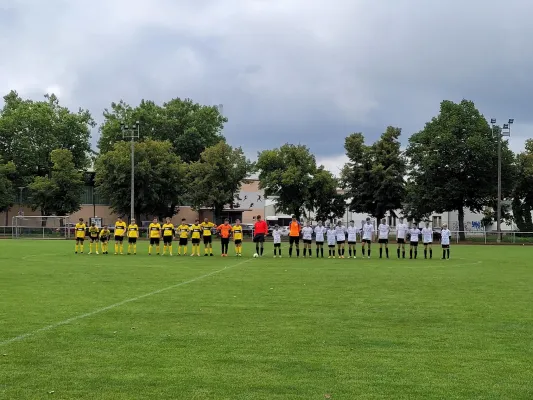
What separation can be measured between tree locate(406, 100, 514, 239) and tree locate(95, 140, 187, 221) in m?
24.1

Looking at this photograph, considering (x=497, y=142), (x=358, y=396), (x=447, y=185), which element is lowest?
(x=358, y=396)

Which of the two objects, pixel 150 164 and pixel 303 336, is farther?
pixel 150 164

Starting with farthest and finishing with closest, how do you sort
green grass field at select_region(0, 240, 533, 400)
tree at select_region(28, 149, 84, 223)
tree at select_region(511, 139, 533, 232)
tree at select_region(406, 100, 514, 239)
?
tree at select_region(28, 149, 84, 223) → tree at select_region(511, 139, 533, 232) → tree at select_region(406, 100, 514, 239) → green grass field at select_region(0, 240, 533, 400)

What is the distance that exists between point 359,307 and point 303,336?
10.5 ft

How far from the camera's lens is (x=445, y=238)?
2900 centimetres

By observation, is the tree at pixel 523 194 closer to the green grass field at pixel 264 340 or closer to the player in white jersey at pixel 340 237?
the player in white jersey at pixel 340 237

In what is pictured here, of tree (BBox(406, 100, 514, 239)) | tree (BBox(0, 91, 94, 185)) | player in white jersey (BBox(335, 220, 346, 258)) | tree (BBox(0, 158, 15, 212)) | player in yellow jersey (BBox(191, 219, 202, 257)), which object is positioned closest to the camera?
player in white jersey (BBox(335, 220, 346, 258))

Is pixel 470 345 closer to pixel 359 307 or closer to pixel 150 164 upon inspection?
pixel 359 307

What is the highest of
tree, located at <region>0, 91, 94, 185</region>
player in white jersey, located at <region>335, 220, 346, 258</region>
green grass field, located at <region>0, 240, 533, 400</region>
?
tree, located at <region>0, 91, 94, 185</region>

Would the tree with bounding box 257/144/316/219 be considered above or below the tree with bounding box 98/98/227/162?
below

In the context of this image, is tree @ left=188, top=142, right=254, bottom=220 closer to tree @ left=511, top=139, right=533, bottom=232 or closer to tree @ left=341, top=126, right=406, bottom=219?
tree @ left=341, top=126, right=406, bottom=219

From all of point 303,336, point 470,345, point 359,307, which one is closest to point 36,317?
point 303,336

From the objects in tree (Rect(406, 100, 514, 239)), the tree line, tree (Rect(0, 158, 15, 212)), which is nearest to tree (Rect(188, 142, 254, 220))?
the tree line

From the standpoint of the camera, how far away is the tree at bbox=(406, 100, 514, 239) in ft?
179
